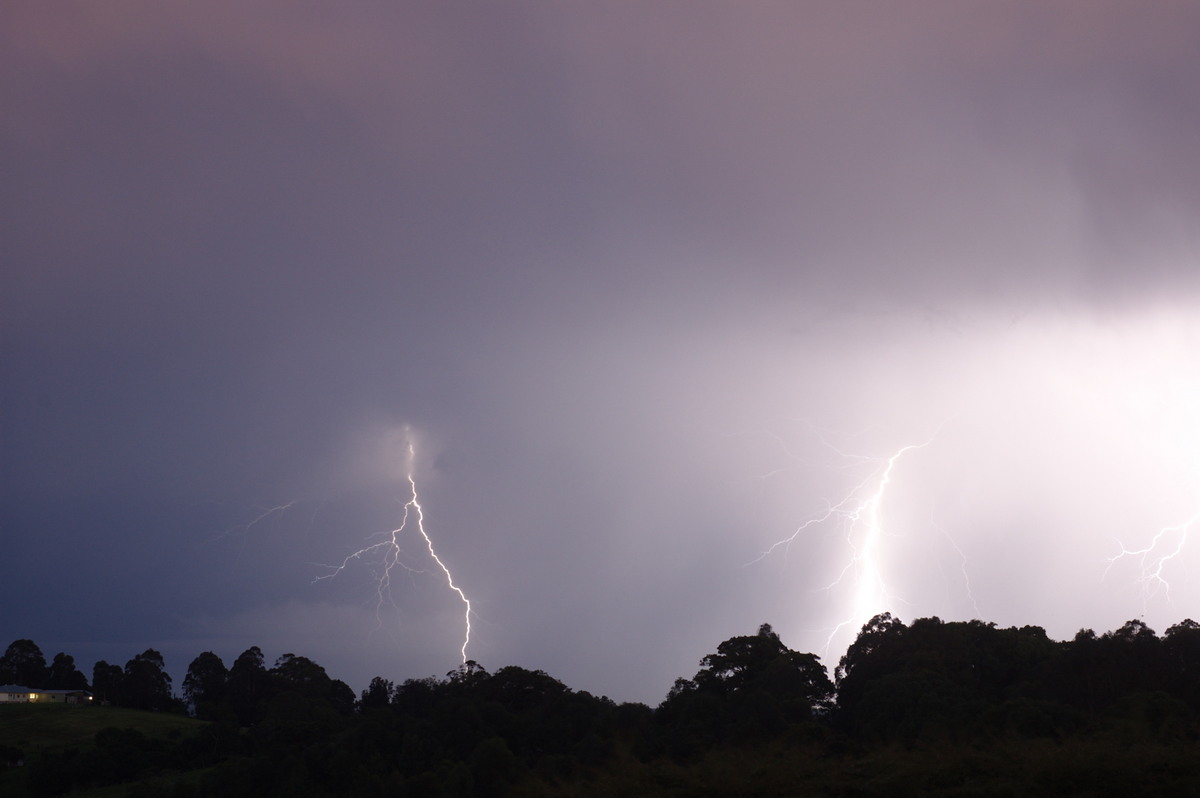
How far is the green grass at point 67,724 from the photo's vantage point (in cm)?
6028

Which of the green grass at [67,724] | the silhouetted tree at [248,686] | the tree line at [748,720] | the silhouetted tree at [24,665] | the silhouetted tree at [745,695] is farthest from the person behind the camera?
the silhouetted tree at [24,665]

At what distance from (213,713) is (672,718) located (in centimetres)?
4776

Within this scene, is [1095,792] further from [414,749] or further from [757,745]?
→ [414,749]

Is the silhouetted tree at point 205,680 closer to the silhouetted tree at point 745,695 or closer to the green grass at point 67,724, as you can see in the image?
the green grass at point 67,724

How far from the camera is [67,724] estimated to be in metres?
66.6

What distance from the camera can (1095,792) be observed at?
15492 mm

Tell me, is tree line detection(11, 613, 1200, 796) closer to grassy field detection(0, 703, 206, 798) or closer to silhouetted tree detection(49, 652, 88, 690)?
grassy field detection(0, 703, 206, 798)

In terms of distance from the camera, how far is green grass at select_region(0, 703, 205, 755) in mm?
60281

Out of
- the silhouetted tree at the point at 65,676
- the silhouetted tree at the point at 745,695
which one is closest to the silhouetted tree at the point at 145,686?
the silhouetted tree at the point at 65,676

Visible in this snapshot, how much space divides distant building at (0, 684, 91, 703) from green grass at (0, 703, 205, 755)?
15.3 feet

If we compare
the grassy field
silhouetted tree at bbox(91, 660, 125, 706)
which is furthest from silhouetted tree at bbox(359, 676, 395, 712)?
silhouetted tree at bbox(91, 660, 125, 706)

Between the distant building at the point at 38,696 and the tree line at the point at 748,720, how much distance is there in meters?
37.9

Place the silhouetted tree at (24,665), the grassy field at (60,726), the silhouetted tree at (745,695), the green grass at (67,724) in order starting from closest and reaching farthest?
the silhouetted tree at (745,695) < the grassy field at (60,726) < the green grass at (67,724) < the silhouetted tree at (24,665)

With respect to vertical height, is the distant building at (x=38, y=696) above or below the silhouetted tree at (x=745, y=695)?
below
